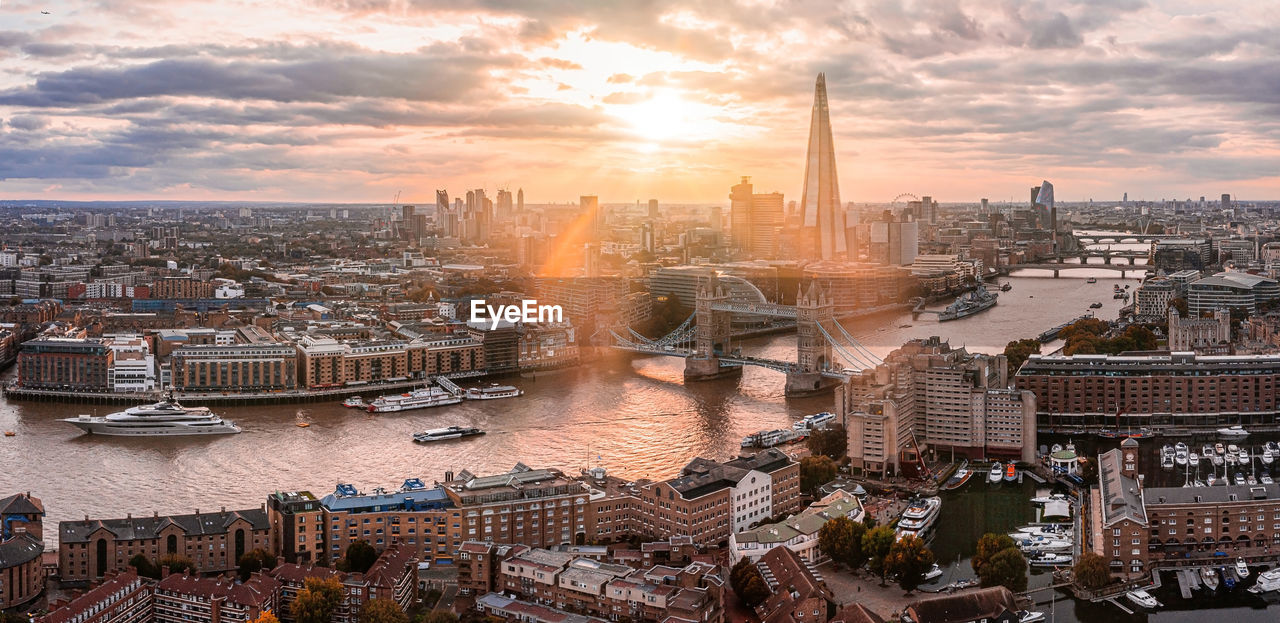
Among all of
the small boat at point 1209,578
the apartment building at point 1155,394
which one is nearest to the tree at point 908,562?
the small boat at point 1209,578

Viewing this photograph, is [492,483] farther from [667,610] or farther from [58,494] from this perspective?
[58,494]

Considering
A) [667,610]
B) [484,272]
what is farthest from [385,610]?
[484,272]

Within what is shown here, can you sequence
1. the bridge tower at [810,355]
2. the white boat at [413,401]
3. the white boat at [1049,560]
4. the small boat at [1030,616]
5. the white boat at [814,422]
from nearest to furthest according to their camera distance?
the small boat at [1030,616], the white boat at [1049,560], the white boat at [814,422], the white boat at [413,401], the bridge tower at [810,355]

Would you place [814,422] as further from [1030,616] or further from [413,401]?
[1030,616]

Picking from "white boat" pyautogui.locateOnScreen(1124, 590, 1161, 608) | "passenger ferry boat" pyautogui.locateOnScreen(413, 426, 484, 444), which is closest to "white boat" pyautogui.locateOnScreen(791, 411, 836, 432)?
"passenger ferry boat" pyautogui.locateOnScreen(413, 426, 484, 444)

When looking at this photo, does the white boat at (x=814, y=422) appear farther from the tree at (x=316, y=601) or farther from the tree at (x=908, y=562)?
the tree at (x=316, y=601)
